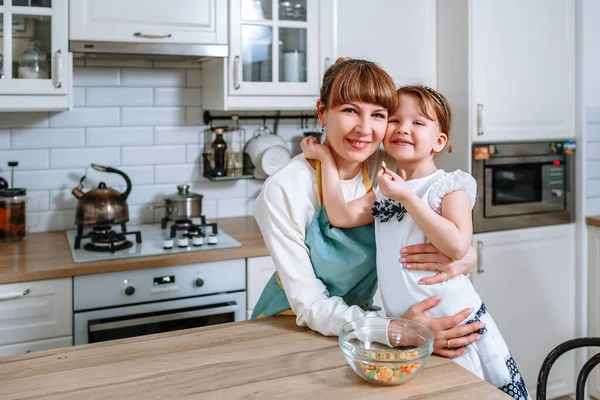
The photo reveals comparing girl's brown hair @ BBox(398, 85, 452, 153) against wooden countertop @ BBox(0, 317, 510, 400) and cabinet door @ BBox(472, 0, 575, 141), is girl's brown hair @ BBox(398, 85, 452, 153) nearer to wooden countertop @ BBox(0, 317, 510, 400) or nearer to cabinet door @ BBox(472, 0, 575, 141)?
wooden countertop @ BBox(0, 317, 510, 400)

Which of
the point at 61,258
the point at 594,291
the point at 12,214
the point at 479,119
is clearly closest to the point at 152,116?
the point at 12,214

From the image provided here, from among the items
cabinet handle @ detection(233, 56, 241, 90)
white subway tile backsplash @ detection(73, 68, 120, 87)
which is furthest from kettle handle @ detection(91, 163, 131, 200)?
cabinet handle @ detection(233, 56, 241, 90)

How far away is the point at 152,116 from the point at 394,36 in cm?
122

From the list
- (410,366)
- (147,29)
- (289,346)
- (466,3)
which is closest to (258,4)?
(147,29)

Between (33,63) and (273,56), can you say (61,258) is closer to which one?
(33,63)

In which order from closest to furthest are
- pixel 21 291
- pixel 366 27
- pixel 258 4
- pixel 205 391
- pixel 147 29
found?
pixel 205 391 < pixel 21 291 < pixel 147 29 < pixel 258 4 < pixel 366 27

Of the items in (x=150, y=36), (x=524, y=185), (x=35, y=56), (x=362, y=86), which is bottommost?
(x=524, y=185)

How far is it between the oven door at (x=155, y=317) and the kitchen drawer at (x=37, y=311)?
0.20 ft

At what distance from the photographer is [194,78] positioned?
3.12 metres

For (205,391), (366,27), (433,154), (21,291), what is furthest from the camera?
(366,27)

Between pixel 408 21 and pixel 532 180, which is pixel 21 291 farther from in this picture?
pixel 532 180

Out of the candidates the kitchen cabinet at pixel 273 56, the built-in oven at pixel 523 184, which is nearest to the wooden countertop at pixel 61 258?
the kitchen cabinet at pixel 273 56

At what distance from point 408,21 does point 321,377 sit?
2283 mm

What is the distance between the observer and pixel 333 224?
5.08 ft
